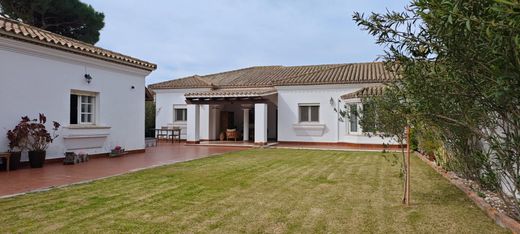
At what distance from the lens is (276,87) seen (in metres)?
26.4

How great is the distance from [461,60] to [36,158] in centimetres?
1352

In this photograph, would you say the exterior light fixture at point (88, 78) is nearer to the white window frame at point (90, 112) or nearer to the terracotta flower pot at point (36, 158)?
the white window frame at point (90, 112)

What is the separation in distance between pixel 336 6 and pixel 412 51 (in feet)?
36.0

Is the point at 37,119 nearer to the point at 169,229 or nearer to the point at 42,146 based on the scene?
the point at 42,146

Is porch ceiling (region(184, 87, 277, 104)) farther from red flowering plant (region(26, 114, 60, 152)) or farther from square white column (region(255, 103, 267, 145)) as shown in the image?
red flowering plant (region(26, 114, 60, 152))

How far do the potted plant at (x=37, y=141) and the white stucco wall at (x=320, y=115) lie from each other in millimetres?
16025

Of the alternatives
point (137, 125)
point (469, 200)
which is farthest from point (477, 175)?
point (137, 125)

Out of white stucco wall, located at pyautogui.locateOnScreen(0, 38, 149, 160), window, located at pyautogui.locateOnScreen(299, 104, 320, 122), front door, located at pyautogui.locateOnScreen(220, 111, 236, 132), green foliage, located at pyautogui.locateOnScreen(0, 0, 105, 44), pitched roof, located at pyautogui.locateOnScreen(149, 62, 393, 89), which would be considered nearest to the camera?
white stucco wall, located at pyautogui.locateOnScreen(0, 38, 149, 160)

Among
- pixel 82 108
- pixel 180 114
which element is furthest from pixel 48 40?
pixel 180 114

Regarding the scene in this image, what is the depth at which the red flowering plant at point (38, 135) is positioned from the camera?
40.9ft

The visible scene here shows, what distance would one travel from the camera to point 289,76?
28.5 metres

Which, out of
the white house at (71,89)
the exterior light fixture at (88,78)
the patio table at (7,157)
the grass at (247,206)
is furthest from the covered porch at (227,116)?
the patio table at (7,157)

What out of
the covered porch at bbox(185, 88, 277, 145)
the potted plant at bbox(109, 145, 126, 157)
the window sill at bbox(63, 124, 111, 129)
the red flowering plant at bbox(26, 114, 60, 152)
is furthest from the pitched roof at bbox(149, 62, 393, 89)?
the red flowering plant at bbox(26, 114, 60, 152)

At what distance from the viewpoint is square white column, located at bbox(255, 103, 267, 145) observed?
79.8 feet
